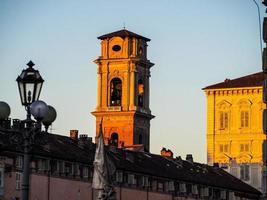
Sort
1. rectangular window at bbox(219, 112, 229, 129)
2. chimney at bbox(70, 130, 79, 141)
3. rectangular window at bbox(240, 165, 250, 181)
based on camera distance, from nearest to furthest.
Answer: chimney at bbox(70, 130, 79, 141) < rectangular window at bbox(240, 165, 250, 181) < rectangular window at bbox(219, 112, 229, 129)

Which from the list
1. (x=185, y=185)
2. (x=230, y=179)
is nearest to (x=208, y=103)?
(x=230, y=179)

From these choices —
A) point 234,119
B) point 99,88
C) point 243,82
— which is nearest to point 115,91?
point 99,88

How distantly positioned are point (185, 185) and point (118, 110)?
2008 inches

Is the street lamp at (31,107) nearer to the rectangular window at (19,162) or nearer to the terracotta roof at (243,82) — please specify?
the rectangular window at (19,162)

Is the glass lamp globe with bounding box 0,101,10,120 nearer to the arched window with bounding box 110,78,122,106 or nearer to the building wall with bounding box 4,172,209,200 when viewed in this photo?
the building wall with bounding box 4,172,209,200

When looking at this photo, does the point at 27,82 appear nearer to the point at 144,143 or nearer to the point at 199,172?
the point at 199,172

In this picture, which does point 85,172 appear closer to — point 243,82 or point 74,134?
point 74,134

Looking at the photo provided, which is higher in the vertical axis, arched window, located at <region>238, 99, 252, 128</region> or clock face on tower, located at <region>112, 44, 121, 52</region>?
clock face on tower, located at <region>112, 44, 121, 52</region>

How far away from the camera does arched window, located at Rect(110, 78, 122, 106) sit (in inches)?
7609

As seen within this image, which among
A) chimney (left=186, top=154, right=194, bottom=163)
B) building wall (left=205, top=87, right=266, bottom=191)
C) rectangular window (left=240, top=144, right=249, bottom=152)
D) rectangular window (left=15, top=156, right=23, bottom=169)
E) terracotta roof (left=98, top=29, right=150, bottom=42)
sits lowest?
rectangular window (left=15, top=156, right=23, bottom=169)

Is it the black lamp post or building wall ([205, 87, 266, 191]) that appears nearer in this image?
the black lamp post

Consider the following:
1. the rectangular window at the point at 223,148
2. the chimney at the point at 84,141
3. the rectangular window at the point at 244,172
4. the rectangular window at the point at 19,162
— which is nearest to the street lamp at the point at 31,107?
the rectangular window at the point at 19,162

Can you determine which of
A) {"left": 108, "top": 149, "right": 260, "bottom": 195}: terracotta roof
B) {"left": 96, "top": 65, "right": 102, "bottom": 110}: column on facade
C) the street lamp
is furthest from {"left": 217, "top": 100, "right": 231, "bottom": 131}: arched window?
the street lamp

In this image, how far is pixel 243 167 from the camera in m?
177
